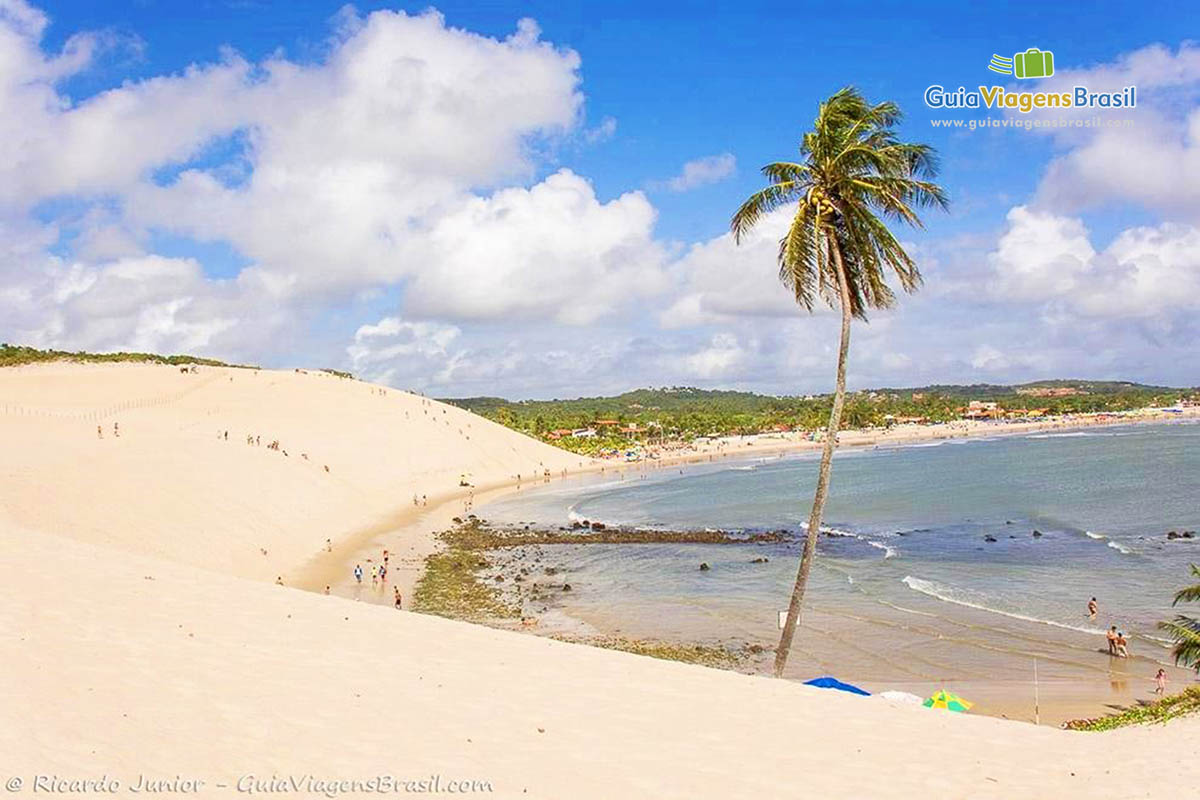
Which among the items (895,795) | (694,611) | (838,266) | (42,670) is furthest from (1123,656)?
(42,670)

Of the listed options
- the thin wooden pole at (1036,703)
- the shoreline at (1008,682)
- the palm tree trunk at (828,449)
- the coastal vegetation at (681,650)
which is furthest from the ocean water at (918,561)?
the palm tree trunk at (828,449)

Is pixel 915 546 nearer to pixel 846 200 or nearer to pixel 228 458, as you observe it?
pixel 846 200

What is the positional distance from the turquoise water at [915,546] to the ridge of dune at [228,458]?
41.9 ft

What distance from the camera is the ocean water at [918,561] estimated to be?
26656 millimetres

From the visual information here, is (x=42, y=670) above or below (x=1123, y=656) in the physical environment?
above

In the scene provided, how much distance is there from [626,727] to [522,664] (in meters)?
2.87

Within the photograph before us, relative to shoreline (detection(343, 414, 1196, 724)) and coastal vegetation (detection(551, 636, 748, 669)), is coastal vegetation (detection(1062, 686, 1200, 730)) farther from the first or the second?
coastal vegetation (detection(551, 636, 748, 669))

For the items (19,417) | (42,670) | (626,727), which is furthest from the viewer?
(19,417)

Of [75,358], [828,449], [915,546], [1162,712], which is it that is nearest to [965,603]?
[915,546]

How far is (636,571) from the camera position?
4009 cm

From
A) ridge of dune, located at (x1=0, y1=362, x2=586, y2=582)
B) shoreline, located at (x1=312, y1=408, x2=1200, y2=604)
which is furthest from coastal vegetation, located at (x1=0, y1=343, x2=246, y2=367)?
shoreline, located at (x1=312, y1=408, x2=1200, y2=604)

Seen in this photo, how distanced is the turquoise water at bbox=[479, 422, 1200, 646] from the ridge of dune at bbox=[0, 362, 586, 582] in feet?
41.9

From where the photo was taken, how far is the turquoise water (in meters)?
30.5

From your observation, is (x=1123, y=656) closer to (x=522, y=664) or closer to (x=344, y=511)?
(x=522, y=664)
